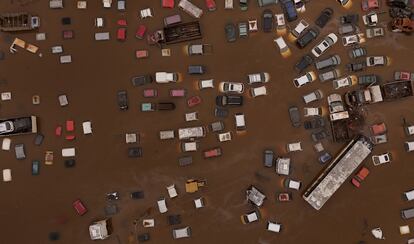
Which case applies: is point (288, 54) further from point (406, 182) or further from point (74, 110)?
point (74, 110)

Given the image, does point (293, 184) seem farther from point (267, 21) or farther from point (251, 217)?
point (267, 21)

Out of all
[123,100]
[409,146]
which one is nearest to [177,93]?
[123,100]

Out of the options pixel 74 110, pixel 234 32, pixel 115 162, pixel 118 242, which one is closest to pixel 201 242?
pixel 118 242

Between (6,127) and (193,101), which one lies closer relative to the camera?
(6,127)

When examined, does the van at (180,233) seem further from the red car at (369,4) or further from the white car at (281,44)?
the red car at (369,4)

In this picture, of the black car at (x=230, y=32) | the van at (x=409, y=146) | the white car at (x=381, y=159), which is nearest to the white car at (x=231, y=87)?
the black car at (x=230, y=32)
